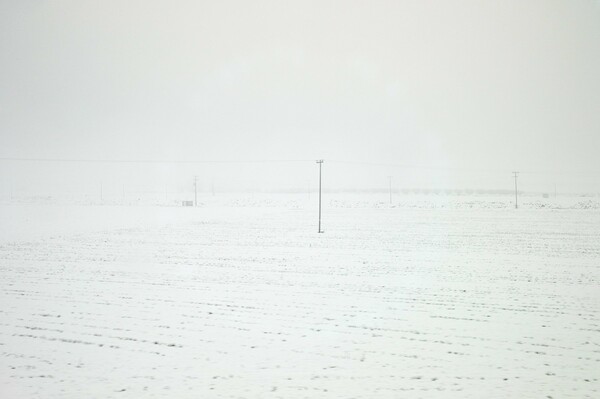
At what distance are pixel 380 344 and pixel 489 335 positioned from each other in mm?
2357

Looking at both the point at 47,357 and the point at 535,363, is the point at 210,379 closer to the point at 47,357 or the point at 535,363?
the point at 47,357

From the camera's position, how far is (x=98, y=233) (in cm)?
2541

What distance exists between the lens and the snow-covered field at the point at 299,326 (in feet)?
17.8

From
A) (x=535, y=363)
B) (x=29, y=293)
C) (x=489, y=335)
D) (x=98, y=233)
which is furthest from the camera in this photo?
(x=98, y=233)

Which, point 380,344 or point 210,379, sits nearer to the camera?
point 210,379

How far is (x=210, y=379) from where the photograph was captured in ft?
18.0

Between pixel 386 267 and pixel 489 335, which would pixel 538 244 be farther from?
pixel 489 335

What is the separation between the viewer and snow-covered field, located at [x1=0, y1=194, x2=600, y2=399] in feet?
17.8

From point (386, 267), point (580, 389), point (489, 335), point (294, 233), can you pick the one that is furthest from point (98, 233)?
point (580, 389)

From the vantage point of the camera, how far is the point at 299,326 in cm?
773

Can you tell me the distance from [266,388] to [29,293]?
355 inches

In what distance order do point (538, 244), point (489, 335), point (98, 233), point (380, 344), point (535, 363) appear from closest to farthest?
point (535, 363) < point (380, 344) < point (489, 335) < point (538, 244) < point (98, 233)

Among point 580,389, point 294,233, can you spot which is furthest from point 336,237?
point 580,389

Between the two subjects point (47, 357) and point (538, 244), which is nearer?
point (47, 357)
